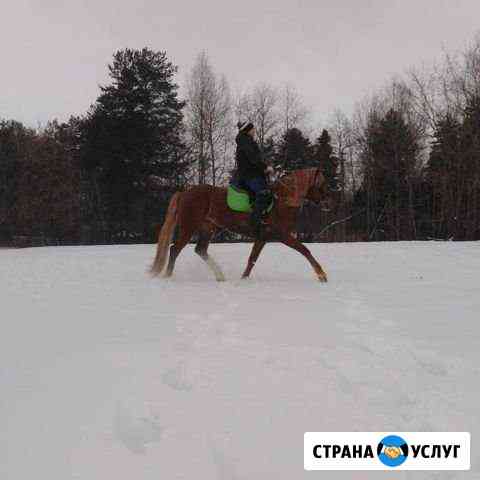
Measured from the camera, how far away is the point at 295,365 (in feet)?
10.2

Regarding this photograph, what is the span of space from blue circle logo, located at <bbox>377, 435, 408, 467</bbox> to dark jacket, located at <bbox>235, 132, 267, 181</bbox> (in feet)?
17.3

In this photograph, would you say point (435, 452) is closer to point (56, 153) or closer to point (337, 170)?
point (56, 153)

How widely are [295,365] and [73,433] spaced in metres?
1.46

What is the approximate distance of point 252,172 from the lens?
7.20 m

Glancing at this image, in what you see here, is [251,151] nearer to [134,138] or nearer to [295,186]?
[295,186]

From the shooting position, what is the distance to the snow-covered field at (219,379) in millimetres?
2133

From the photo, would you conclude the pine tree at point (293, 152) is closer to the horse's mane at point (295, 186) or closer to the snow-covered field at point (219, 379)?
the horse's mane at point (295, 186)

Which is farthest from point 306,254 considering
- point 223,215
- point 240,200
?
point 223,215

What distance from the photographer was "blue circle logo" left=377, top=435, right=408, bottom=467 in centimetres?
216

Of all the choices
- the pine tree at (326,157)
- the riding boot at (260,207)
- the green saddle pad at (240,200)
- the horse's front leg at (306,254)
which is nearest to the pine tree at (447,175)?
the pine tree at (326,157)

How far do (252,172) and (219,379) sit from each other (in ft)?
15.5

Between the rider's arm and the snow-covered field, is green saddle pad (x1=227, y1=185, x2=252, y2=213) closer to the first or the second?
the rider's arm

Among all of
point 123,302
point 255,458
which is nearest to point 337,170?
point 123,302

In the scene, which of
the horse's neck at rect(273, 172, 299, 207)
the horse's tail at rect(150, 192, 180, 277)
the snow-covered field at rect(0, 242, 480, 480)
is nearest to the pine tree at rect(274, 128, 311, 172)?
the horse's neck at rect(273, 172, 299, 207)
